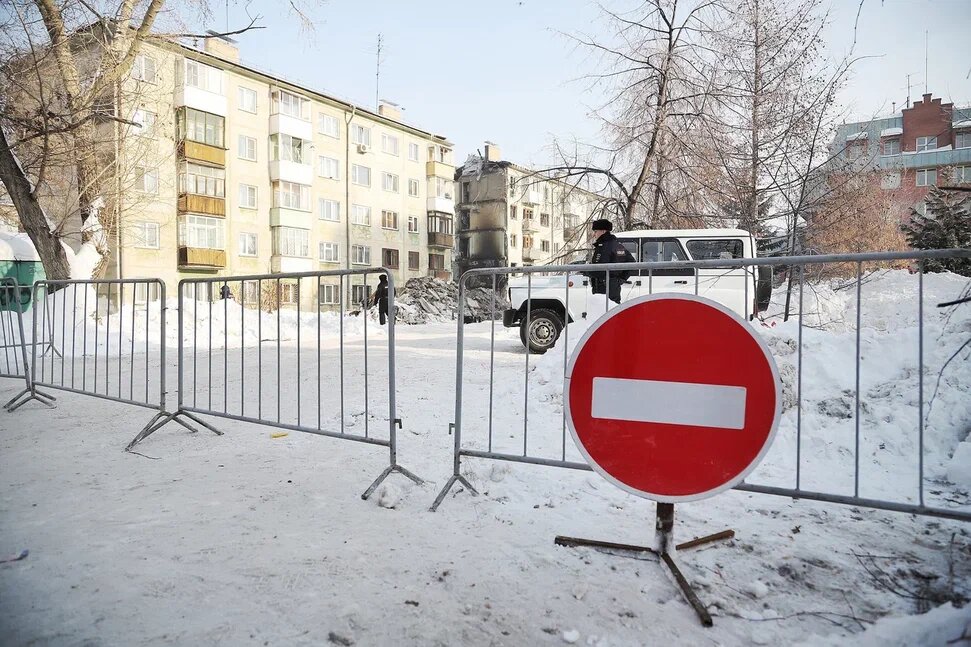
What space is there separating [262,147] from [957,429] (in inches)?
1394

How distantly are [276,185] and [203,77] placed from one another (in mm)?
6680

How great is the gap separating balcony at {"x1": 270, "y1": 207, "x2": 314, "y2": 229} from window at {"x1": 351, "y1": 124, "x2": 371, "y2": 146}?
282 inches

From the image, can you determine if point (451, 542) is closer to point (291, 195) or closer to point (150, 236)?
point (150, 236)

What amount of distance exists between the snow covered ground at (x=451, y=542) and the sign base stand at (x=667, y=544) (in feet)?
0.16

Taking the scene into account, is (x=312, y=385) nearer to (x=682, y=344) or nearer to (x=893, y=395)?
(x=682, y=344)

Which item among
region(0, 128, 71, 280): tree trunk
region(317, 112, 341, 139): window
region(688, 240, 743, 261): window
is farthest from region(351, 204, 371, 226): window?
region(688, 240, 743, 261): window

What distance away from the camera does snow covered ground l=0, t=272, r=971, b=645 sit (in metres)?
2.11

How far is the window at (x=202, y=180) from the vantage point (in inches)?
1139

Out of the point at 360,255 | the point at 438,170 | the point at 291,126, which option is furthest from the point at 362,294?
the point at 438,170

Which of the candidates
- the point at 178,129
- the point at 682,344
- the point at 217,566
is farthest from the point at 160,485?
the point at 178,129

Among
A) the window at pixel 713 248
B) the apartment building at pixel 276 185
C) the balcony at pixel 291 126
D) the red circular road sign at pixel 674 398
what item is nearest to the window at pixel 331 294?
the apartment building at pixel 276 185

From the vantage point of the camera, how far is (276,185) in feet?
110

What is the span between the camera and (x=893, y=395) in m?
4.96

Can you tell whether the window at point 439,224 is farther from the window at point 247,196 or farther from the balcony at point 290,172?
the window at point 247,196
